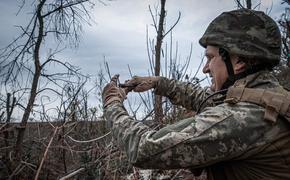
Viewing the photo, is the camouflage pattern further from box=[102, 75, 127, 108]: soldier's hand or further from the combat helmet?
box=[102, 75, 127, 108]: soldier's hand

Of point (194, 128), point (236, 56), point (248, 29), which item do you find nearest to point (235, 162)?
point (194, 128)

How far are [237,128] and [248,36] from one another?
1.89ft

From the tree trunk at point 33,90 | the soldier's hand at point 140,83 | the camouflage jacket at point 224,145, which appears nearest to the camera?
the camouflage jacket at point 224,145

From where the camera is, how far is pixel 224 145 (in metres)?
1.76

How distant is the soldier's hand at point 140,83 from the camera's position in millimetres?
2912

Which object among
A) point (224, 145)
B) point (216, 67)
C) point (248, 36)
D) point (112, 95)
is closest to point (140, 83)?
point (112, 95)

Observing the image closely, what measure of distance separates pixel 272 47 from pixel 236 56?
0.20m

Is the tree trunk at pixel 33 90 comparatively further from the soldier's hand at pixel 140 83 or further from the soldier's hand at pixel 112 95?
the soldier's hand at pixel 112 95

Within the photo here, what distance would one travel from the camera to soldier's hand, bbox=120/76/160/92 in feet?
9.55

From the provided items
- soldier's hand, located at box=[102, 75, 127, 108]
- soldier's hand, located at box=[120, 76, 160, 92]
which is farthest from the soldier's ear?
soldier's hand, located at box=[120, 76, 160, 92]

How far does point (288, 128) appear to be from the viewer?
182 centimetres

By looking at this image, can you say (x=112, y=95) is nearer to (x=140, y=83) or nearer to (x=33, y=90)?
(x=140, y=83)

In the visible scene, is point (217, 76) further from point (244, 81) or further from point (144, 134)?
point (144, 134)

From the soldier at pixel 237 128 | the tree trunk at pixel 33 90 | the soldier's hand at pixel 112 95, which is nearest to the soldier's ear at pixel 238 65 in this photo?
the soldier at pixel 237 128
